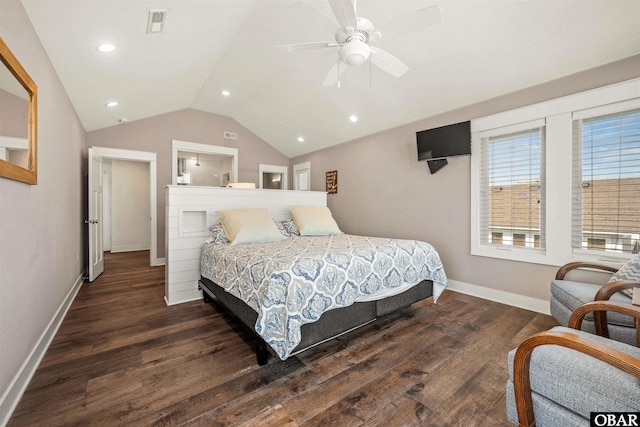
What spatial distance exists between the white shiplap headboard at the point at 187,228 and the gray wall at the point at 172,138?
244 cm

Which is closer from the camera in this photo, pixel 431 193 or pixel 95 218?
pixel 431 193

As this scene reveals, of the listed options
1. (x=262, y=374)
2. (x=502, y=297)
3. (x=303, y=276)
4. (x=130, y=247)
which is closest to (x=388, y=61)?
(x=303, y=276)

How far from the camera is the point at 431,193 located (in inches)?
147

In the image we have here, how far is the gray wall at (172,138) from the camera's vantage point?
15.6 feet

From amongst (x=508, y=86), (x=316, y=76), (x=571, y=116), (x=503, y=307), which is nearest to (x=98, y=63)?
(x=316, y=76)

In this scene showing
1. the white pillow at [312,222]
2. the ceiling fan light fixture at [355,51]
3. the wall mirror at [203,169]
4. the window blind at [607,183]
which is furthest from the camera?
the wall mirror at [203,169]

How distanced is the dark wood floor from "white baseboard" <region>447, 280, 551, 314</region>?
18 cm

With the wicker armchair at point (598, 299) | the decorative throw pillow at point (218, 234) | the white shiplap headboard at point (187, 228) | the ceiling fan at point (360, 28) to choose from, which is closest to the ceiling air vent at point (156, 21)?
the ceiling fan at point (360, 28)

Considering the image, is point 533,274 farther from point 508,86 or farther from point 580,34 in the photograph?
point 580,34

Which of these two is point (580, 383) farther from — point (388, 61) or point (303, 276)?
point (388, 61)

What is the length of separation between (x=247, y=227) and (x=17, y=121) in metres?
1.82

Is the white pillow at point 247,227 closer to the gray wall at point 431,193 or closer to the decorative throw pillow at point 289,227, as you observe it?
the decorative throw pillow at point 289,227

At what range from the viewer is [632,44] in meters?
2.22

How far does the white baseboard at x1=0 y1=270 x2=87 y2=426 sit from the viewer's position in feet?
4.40
